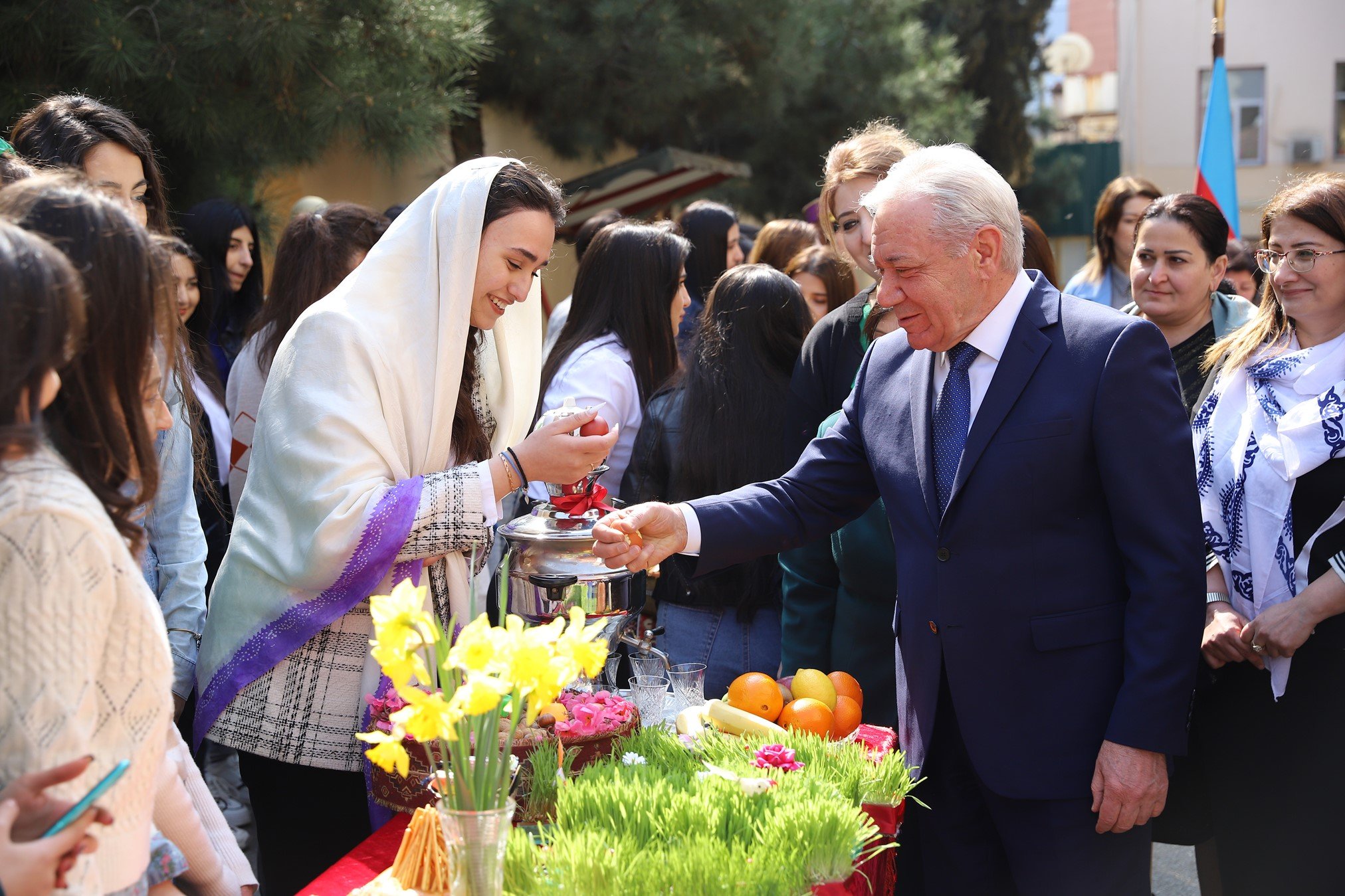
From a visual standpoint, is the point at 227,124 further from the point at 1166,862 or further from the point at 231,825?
the point at 1166,862

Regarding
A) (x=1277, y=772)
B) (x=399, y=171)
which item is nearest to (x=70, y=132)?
(x=1277, y=772)

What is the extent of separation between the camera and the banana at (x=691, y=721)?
7.70 feet

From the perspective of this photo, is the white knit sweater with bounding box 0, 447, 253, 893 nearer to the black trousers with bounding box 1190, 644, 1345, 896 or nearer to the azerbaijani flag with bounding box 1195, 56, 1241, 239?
the black trousers with bounding box 1190, 644, 1345, 896

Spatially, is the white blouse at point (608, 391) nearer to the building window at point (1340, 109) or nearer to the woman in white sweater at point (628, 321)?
the woman in white sweater at point (628, 321)

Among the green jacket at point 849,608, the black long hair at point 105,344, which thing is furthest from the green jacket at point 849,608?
the black long hair at point 105,344

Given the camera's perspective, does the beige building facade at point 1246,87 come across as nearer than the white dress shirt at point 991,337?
No

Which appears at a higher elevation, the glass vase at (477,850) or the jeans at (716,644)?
the glass vase at (477,850)

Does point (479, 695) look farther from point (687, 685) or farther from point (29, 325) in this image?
point (687, 685)

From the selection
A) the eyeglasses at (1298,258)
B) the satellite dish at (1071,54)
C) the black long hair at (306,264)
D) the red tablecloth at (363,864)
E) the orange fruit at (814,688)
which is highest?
the satellite dish at (1071,54)

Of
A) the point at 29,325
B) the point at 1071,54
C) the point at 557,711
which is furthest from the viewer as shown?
the point at 1071,54

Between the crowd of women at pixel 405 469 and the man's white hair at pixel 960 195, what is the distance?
0.55m

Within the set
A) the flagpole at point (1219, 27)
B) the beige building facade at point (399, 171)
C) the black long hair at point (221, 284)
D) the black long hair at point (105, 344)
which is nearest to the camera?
the black long hair at point (105, 344)

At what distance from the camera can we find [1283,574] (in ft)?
9.34

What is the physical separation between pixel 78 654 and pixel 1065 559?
1.72m
